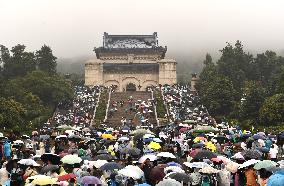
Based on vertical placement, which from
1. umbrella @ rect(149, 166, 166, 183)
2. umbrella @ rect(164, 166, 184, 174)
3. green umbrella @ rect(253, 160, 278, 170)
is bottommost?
umbrella @ rect(149, 166, 166, 183)

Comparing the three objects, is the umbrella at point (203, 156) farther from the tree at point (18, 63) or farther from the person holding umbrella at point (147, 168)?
the tree at point (18, 63)

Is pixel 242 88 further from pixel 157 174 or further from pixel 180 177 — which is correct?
pixel 180 177

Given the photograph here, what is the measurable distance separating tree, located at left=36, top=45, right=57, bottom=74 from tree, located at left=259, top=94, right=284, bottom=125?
31.3 metres

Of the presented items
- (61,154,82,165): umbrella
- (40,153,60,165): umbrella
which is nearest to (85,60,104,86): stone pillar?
(40,153,60,165): umbrella

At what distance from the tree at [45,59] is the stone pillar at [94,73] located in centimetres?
524

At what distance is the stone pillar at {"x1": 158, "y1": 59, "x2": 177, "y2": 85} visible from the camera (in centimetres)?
7362

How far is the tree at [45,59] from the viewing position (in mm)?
69312

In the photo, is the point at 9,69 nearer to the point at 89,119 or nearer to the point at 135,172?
the point at 89,119

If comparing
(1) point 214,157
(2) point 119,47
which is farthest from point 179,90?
(1) point 214,157

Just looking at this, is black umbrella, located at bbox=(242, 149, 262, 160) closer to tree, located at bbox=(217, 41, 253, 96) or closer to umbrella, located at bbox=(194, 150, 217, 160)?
umbrella, located at bbox=(194, 150, 217, 160)

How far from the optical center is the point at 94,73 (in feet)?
243

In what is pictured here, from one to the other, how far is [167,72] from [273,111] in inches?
1213

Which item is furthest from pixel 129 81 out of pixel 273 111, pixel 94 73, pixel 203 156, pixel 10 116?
pixel 203 156

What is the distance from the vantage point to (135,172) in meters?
13.2
